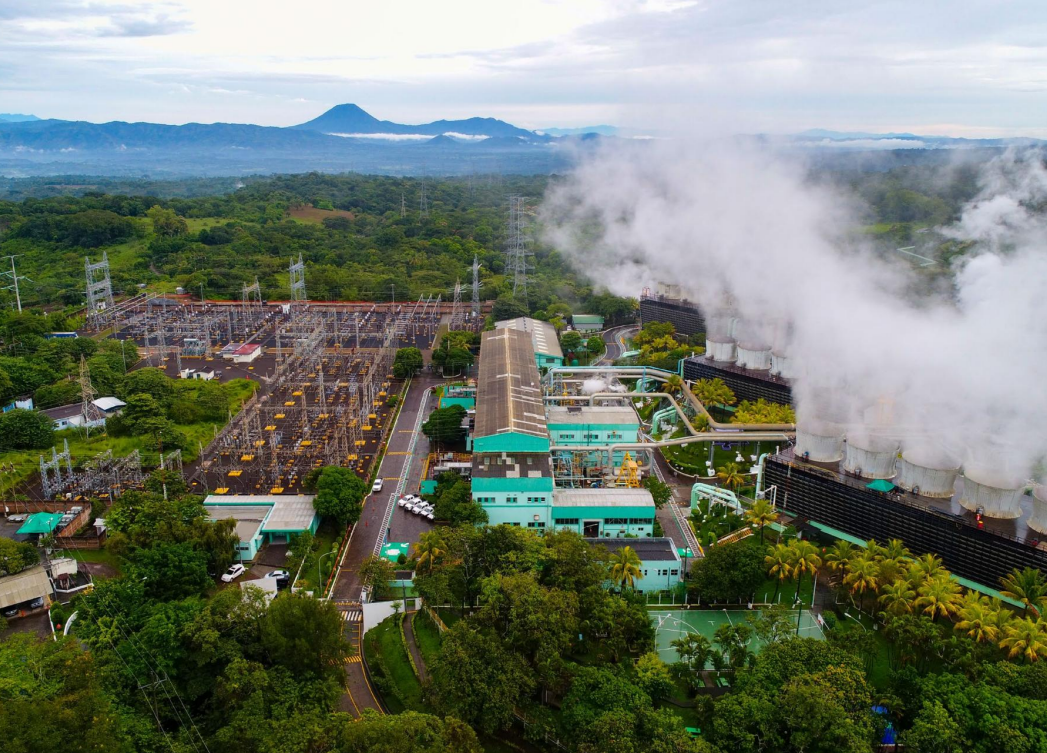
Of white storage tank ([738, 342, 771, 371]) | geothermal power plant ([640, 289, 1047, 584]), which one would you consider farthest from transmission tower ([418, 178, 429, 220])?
geothermal power plant ([640, 289, 1047, 584])

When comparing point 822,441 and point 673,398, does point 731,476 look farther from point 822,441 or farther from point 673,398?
point 673,398

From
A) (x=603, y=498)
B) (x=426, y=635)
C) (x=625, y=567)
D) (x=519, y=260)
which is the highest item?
(x=519, y=260)

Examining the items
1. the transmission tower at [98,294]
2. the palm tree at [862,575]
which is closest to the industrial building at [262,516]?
the palm tree at [862,575]

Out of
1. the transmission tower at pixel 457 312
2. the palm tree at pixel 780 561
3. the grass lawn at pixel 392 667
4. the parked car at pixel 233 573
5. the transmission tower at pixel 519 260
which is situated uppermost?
the transmission tower at pixel 519 260

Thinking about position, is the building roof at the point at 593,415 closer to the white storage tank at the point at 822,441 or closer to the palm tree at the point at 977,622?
the white storage tank at the point at 822,441

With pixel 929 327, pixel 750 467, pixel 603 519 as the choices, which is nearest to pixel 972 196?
pixel 929 327

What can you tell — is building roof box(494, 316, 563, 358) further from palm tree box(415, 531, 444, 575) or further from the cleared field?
the cleared field

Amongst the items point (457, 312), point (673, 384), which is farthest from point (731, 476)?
point (457, 312)

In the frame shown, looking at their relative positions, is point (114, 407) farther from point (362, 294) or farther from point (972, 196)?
point (972, 196)

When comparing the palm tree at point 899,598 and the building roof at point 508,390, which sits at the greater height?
the building roof at point 508,390
